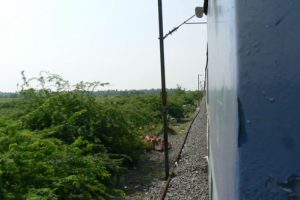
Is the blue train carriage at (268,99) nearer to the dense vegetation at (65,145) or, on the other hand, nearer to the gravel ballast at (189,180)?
the dense vegetation at (65,145)

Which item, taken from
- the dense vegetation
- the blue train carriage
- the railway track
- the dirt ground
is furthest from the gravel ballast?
the blue train carriage

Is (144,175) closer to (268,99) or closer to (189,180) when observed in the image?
(189,180)

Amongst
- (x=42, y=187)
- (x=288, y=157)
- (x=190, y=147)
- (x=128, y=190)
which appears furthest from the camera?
(x=190, y=147)

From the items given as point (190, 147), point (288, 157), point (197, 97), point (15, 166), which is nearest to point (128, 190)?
point (15, 166)

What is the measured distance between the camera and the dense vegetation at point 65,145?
6.91m

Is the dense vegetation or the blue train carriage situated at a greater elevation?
the blue train carriage

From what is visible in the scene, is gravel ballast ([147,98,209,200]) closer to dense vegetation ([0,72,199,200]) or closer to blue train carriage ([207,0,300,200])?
dense vegetation ([0,72,199,200])

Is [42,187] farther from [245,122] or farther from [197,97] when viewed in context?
[197,97]

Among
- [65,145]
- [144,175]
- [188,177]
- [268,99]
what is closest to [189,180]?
[188,177]

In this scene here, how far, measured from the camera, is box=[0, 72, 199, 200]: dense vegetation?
22.7 ft

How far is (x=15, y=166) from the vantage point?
6.57 meters

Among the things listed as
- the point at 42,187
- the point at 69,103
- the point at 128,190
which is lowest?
the point at 128,190

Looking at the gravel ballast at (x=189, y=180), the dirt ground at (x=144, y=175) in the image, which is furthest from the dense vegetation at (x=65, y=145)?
the gravel ballast at (x=189, y=180)

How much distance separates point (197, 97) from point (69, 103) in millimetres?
60608
